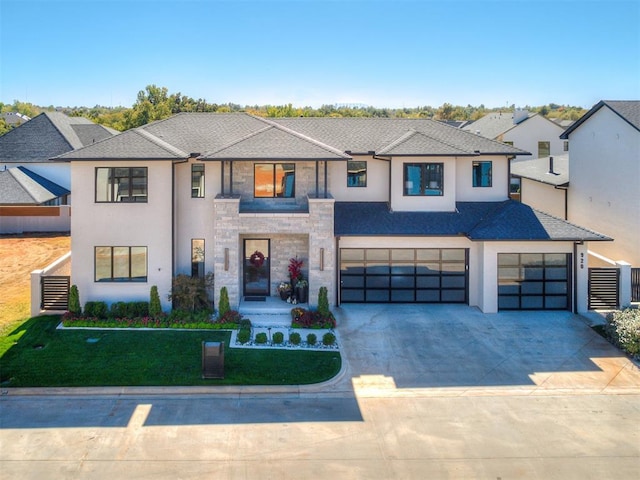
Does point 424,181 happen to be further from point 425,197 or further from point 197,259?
point 197,259

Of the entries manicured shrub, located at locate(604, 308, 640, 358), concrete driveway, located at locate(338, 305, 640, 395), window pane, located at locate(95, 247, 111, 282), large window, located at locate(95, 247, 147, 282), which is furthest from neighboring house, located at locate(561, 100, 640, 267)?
window pane, located at locate(95, 247, 111, 282)

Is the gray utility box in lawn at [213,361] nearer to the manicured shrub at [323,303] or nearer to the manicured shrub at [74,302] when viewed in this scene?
the manicured shrub at [323,303]

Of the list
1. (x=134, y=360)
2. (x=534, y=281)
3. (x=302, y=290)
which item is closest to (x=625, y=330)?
(x=534, y=281)

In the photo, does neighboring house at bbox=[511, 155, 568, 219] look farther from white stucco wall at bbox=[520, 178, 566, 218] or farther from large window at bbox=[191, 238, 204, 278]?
large window at bbox=[191, 238, 204, 278]

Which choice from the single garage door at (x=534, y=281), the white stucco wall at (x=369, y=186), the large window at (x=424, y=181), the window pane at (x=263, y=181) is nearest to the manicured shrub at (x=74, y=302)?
the window pane at (x=263, y=181)

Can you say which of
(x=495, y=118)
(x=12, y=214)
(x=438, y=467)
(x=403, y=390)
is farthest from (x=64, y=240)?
(x=495, y=118)

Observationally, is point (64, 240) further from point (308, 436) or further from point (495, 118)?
point (495, 118)
